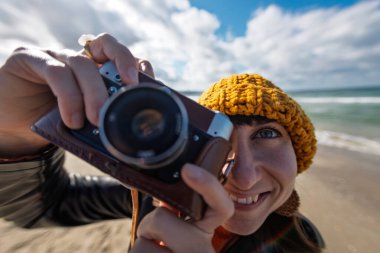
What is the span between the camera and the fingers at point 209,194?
81cm

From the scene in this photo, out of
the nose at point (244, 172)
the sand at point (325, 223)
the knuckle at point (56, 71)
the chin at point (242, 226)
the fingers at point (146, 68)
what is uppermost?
the fingers at point (146, 68)

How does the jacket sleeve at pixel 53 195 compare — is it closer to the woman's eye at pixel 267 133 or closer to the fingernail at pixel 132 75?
the fingernail at pixel 132 75

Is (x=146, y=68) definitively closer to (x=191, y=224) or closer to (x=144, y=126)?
(x=144, y=126)

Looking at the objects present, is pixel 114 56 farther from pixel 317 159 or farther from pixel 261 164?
pixel 317 159

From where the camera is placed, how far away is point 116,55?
1025 millimetres

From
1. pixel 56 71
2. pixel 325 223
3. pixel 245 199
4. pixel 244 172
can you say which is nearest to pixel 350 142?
pixel 325 223

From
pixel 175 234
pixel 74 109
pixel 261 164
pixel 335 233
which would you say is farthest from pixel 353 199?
pixel 74 109

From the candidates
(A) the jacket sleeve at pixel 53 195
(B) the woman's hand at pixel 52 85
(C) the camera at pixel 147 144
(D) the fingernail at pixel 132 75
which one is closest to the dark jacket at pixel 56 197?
(A) the jacket sleeve at pixel 53 195

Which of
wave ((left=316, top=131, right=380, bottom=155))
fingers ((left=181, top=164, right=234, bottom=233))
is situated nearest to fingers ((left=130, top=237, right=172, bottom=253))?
fingers ((left=181, top=164, right=234, bottom=233))

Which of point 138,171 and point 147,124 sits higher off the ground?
point 147,124

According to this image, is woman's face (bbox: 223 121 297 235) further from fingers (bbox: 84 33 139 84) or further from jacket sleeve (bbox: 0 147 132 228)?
jacket sleeve (bbox: 0 147 132 228)

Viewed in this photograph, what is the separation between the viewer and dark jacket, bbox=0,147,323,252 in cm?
132

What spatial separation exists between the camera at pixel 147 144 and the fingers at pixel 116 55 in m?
0.12

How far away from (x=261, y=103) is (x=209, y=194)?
2.52 feet
